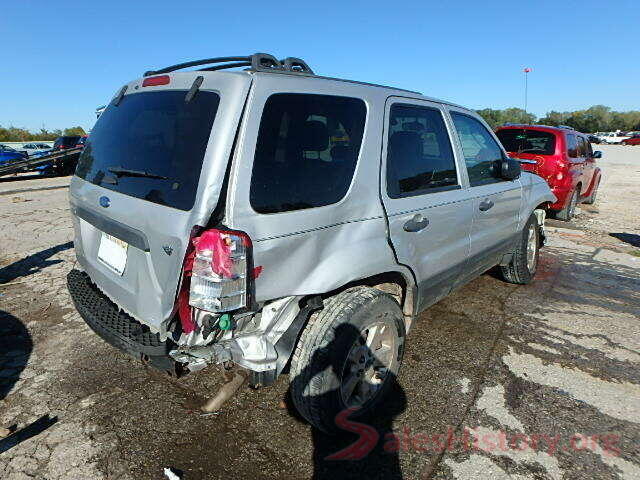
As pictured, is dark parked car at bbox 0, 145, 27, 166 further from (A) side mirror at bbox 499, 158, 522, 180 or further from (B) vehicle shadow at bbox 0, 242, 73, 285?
(A) side mirror at bbox 499, 158, 522, 180

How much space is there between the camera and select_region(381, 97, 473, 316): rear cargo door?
8.16ft

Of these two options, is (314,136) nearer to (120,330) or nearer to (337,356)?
(337,356)

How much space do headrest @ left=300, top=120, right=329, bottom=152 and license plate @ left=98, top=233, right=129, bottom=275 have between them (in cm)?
105

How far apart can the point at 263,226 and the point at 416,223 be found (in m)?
1.11

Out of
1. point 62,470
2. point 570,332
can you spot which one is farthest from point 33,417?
point 570,332

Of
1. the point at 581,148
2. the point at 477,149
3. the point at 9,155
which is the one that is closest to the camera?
the point at 477,149

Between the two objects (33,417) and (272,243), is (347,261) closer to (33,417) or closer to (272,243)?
(272,243)

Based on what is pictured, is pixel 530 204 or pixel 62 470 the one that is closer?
pixel 62 470

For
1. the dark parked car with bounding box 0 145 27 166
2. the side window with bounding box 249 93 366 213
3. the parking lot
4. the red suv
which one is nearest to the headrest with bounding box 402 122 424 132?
the side window with bounding box 249 93 366 213

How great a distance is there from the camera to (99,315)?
2225mm

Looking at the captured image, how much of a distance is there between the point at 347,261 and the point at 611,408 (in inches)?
78.6

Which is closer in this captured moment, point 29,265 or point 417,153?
point 417,153

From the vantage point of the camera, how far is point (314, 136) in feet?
6.90

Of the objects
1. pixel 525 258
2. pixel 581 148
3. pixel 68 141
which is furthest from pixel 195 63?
pixel 68 141
